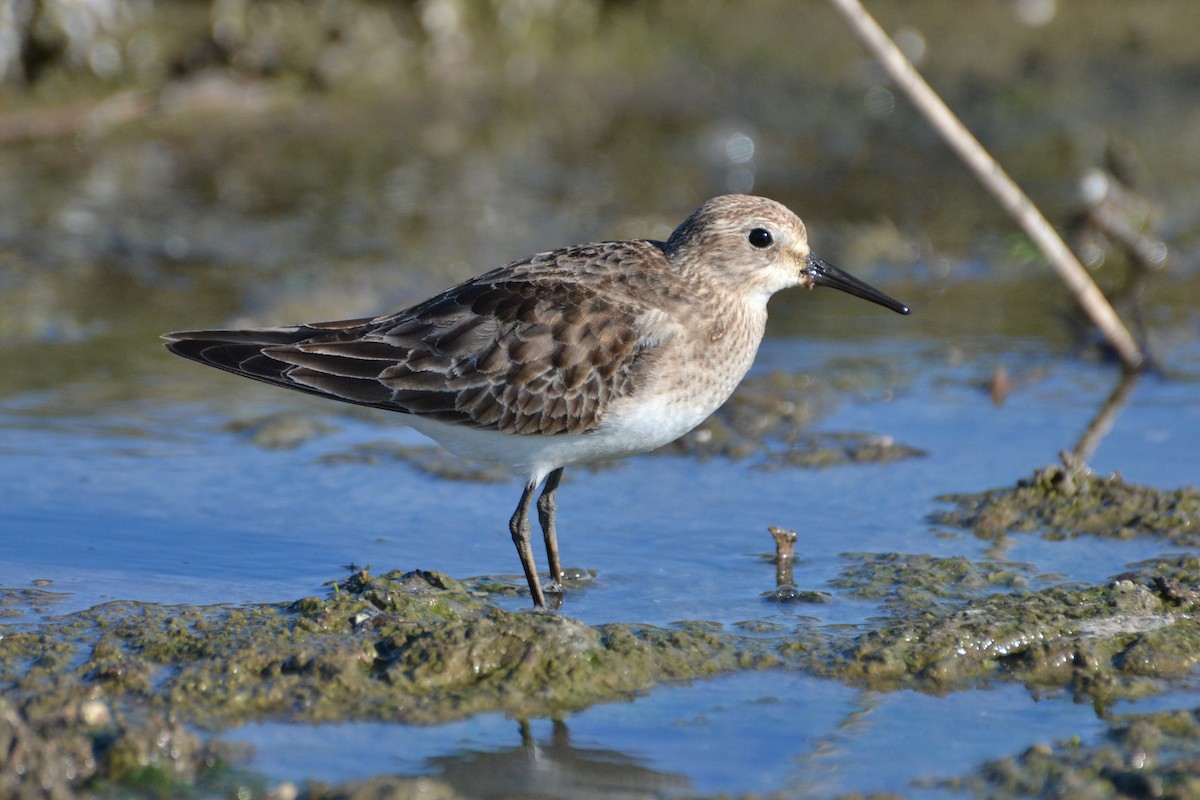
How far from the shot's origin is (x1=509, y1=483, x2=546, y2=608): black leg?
5969 mm

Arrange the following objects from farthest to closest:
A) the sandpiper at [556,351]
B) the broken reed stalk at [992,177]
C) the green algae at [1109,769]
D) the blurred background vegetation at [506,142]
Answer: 1. the blurred background vegetation at [506,142]
2. the broken reed stalk at [992,177]
3. the sandpiper at [556,351]
4. the green algae at [1109,769]

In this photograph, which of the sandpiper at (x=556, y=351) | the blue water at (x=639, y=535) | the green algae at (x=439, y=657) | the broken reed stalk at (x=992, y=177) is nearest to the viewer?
the blue water at (x=639, y=535)

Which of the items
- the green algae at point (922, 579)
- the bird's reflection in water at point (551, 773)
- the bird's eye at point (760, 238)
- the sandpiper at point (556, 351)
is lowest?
the bird's reflection in water at point (551, 773)

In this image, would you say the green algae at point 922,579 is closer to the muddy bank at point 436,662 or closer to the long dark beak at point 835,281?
the muddy bank at point 436,662

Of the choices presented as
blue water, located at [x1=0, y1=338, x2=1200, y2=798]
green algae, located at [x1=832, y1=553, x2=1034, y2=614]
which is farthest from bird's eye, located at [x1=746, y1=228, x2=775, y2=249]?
green algae, located at [x1=832, y1=553, x2=1034, y2=614]

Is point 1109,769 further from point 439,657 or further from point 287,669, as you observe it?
point 287,669

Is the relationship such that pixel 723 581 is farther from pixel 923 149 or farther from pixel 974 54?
pixel 974 54

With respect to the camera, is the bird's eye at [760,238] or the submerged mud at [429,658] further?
the bird's eye at [760,238]

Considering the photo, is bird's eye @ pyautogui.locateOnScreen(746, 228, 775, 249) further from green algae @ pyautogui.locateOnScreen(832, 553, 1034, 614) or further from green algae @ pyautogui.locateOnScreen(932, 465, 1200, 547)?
green algae @ pyautogui.locateOnScreen(932, 465, 1200, 547)

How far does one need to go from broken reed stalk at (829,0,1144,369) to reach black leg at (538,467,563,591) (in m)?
2.73

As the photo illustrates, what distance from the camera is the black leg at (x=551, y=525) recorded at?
6.26 m

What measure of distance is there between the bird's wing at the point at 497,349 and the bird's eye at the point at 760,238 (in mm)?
488

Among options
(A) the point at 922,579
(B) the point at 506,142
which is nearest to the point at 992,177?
(A) the point at 922,579

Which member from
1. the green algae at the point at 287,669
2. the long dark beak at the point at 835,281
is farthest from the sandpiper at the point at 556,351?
the green algae at the point at 287,669
